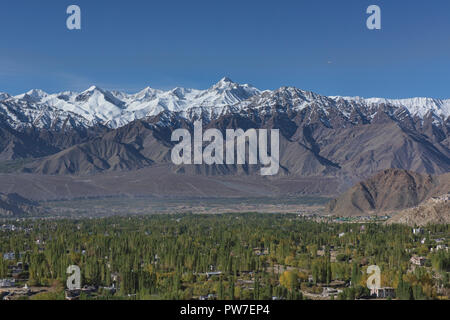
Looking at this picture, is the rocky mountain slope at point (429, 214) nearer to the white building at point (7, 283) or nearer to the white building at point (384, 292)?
the white building at point (384, 292)

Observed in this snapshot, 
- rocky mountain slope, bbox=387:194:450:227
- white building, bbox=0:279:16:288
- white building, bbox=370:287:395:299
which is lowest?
white building, bbox=0:279:16:288

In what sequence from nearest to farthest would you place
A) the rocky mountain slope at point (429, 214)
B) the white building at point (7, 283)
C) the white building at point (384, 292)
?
the white building at point (384, 292), the white building at point (7, 283), the rocky mountain slope at point (429, 214)

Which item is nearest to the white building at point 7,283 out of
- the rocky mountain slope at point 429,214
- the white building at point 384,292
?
the white building at point 384,292

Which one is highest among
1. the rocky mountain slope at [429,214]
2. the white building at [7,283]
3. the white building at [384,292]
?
the rocky mountain slope at [429,214]

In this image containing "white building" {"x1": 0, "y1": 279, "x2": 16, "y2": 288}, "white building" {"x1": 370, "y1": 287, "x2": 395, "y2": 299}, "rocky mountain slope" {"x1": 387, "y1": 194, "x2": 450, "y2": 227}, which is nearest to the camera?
"white building" {"x1": 370, "y1": 287, "x2": 395, "y2": 299}

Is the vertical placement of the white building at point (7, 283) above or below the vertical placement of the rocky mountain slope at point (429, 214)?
below

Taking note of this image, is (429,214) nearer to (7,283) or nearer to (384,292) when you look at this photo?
(384,292)

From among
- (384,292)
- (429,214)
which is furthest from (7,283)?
(429,214)

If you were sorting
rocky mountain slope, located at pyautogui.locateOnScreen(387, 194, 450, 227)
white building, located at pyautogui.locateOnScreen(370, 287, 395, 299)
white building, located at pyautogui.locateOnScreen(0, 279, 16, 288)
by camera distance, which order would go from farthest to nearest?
rocky mountain slope, located at pyautogui.locateOnScreen(387, 194, 450, 227) → white building, located at pyautogui.locateOnScreen(0, 279, 16, 288) → white building, located at pyautogui.locateOnScreen(370, 287, 395, 299)

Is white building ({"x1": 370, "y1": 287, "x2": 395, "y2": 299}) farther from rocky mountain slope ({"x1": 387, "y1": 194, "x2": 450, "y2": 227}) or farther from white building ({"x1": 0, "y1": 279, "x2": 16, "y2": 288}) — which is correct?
rocky mountain slope ({"x1": 387, "y1": 194, "x2": 450, "y2": 227})

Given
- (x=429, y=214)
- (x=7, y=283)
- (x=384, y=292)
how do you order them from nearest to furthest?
1. (x=384, y=292)
2. (x=7, y=283)
3. (x=429, y=214)

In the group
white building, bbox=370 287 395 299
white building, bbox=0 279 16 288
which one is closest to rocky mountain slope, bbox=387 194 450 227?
white building, bbox=370 287 395 299
